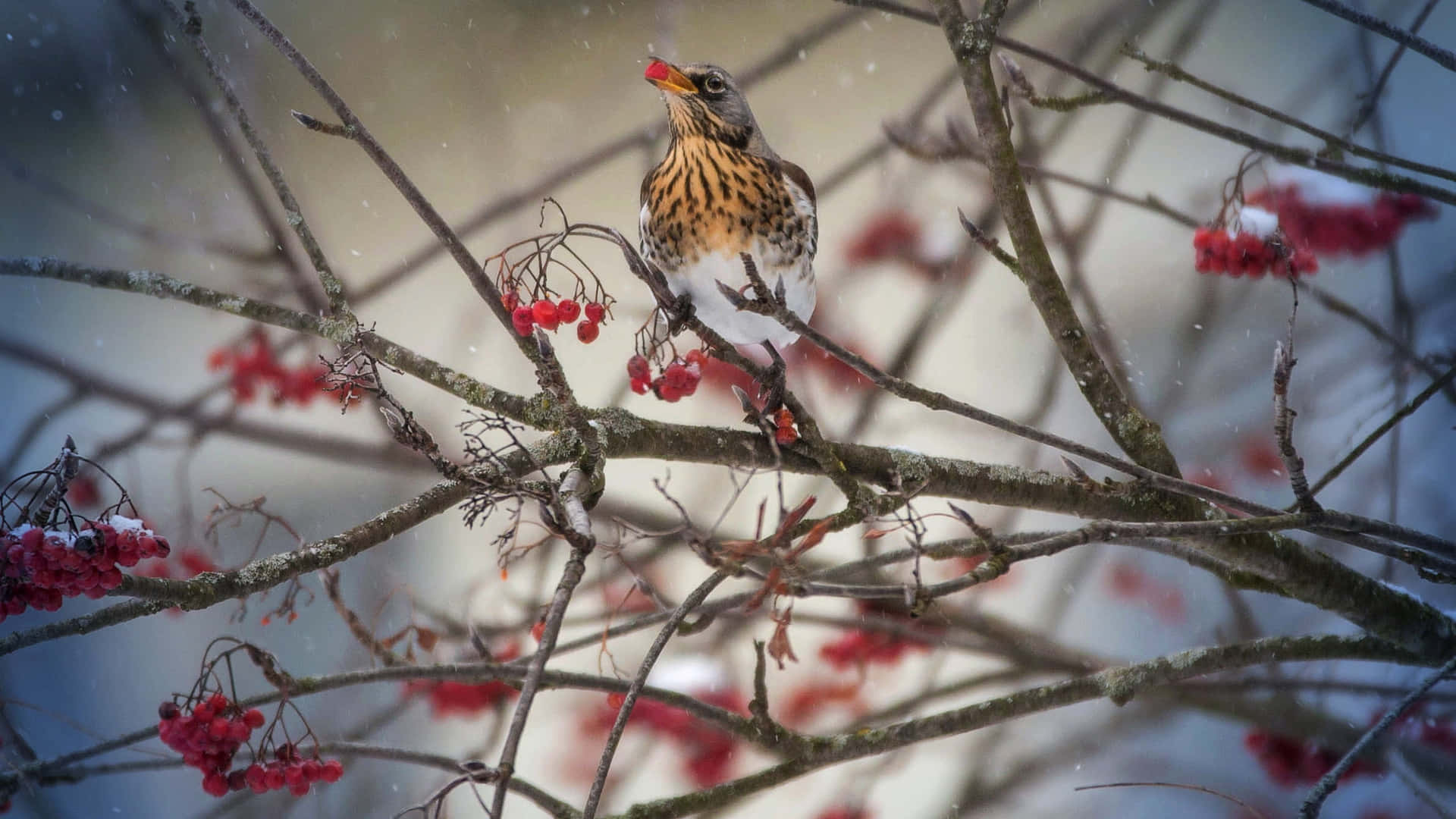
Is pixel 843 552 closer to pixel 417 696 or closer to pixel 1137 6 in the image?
pixel 417 696

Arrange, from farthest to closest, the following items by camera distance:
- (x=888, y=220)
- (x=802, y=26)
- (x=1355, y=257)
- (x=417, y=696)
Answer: (x=802, y=26)
(x=888, y=220)
(x=417, y=696)
(x=1355, y=257)

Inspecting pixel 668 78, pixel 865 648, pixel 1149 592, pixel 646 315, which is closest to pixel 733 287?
pixel 668 78

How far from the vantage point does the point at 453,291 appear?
1.39 meters

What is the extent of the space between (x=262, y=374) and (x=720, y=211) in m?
0.64

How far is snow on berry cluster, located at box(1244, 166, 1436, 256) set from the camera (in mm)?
994

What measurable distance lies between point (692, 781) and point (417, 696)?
0.37 m

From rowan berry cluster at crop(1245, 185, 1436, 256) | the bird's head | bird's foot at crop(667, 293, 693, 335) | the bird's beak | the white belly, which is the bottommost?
bird's foot at crop(667, 293, 693, 335)

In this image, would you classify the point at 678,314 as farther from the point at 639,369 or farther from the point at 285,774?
the point at 285,774

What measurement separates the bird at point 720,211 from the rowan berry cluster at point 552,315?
0.52 ft

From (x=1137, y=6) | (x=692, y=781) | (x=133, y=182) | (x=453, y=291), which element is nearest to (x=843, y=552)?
(x=692, y=781)

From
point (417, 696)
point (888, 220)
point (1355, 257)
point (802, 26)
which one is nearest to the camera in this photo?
point (1355, 257)

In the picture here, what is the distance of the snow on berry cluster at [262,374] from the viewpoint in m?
1.11

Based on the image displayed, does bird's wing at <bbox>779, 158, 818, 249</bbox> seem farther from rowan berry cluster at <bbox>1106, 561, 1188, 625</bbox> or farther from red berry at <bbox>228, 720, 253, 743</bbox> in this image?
rowan berry cluster at <bbox>1106, 561, 1188, 625</bbox>

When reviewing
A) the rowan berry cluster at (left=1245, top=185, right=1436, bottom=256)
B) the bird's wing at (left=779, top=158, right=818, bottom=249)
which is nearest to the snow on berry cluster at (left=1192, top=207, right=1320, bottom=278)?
the rowan berry cluster at (left=1245, top=185, right=1436, bottom=256)
